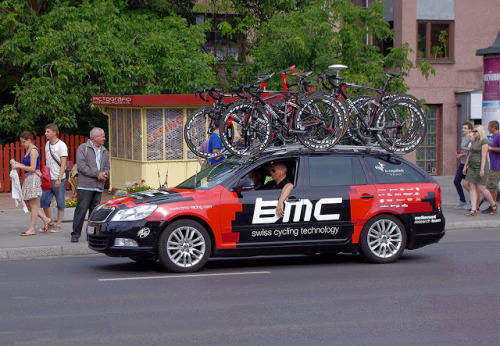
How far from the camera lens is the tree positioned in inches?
834

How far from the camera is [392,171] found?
11.2 meters

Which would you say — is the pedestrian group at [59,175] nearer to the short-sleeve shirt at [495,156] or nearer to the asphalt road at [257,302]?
the asphalt road at [257,302]

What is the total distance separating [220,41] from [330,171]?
18020 millimetres

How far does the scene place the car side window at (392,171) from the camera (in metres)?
11.1

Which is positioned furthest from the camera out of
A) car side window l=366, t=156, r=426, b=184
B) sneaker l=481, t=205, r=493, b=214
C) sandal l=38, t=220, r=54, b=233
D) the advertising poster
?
the advertising poster

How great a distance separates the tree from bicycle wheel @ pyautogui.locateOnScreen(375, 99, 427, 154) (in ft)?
37.6

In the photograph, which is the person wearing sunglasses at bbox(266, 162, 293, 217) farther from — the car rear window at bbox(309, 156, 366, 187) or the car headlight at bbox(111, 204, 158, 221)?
the car headlight at bbox(111, 204, 158, 221)

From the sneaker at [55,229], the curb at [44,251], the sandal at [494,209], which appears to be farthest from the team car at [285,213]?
the sandal at [494,209]

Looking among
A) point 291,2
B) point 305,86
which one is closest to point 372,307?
point 305,86

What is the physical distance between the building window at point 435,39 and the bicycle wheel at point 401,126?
17.9 m

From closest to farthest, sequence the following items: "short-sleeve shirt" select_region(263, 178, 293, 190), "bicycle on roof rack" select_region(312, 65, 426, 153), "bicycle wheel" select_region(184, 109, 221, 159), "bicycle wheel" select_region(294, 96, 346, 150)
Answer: "short-sleeve shirt" select_region(263, 178, 293, 190), "bicycle wheel" select_region(294, 96, 346, 150), "bicycle on roof rack" select_region(312, 65, 426, 153), "bicycle wheel" select_region(184, 109, 221, 159)

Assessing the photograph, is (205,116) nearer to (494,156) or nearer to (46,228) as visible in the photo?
(46,228)

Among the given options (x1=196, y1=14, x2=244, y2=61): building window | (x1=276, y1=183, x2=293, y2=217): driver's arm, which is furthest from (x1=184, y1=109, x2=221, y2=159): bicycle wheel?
(x1=196, y1=14, x2=244, y2=61): building window

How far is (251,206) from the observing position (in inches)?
407
